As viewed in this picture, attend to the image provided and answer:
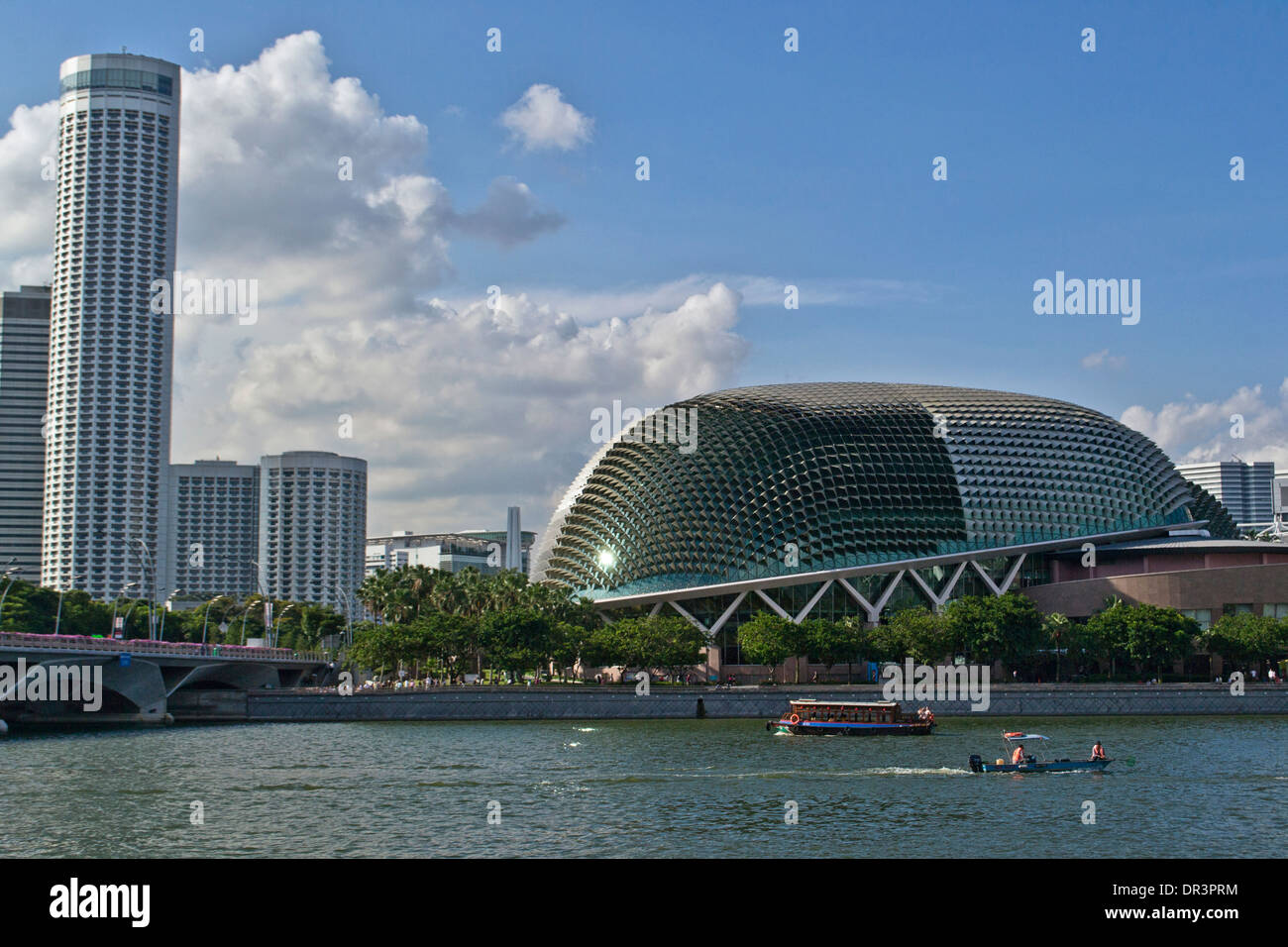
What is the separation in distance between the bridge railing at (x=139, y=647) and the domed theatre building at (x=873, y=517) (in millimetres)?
29441

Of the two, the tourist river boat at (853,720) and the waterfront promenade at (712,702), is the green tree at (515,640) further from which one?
the tourist river boat at (853,720)

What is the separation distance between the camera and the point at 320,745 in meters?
66.4

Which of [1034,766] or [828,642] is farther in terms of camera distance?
[828,642]

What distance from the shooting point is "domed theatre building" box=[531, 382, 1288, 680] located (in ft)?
379

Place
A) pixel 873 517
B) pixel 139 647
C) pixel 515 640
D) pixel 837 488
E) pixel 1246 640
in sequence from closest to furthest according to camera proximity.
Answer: pixel 139 647 < pixel 515 640 < pixel 1246 640 < pixel 873 517 < pixel 837 488

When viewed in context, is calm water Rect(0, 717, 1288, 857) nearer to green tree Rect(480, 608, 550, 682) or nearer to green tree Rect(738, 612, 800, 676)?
green tree Rect(480, 608, 550, 682)

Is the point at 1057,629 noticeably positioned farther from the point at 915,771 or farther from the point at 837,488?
the point at 915,771

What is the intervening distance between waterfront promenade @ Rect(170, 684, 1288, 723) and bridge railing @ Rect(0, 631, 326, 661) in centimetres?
1079

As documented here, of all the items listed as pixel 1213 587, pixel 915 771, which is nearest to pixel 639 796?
pixel 915 771

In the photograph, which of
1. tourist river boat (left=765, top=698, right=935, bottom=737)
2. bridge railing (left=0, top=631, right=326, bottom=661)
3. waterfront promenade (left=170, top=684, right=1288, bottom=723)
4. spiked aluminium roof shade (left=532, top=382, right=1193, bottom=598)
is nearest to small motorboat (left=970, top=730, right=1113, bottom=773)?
tourist river boat (left=765, top=698, right=935, bottom=737)

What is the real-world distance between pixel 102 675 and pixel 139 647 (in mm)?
3580

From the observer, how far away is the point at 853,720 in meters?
72.8
